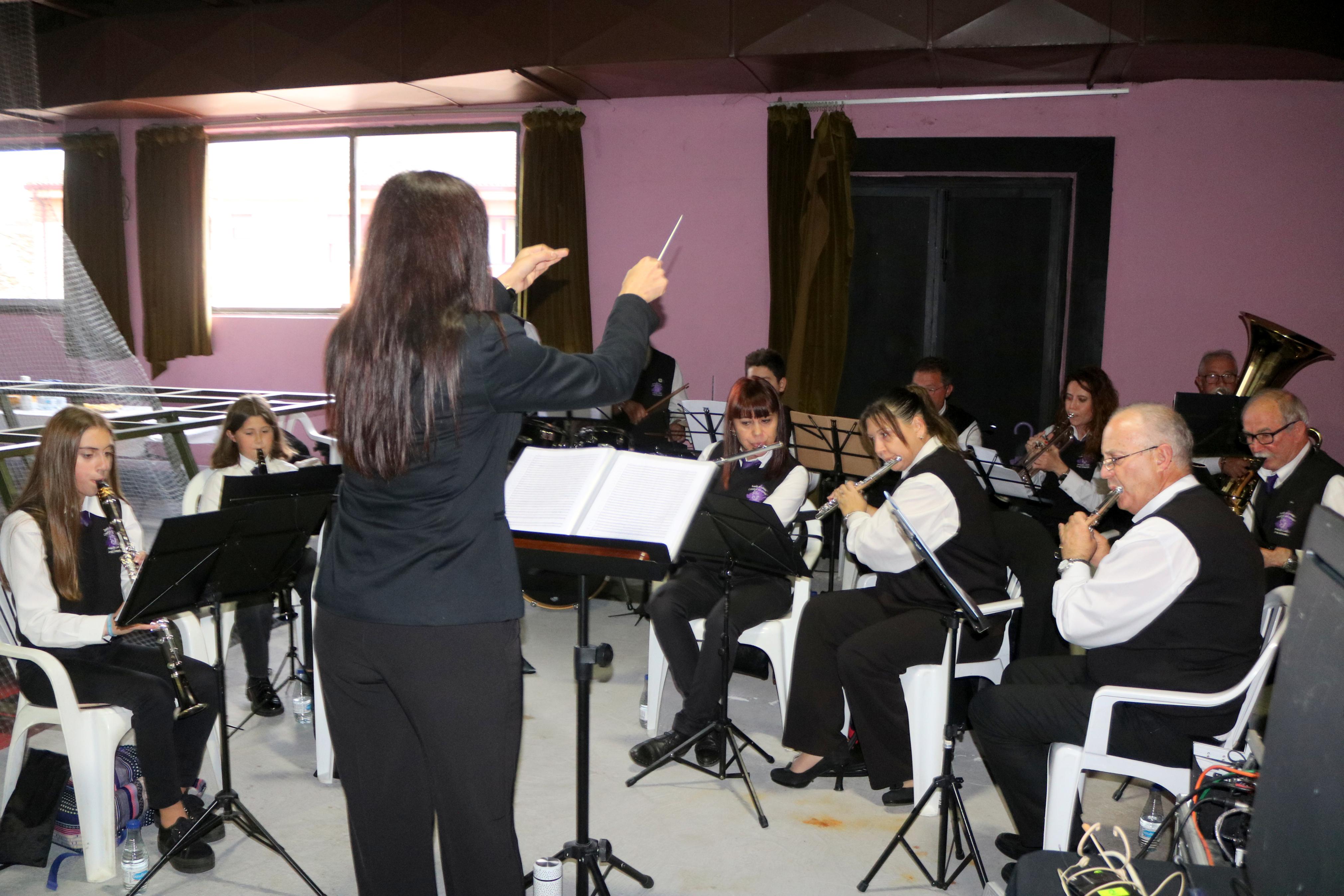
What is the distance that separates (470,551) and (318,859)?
159 centimetres

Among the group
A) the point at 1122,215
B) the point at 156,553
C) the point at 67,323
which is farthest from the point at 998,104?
the point at 67,323

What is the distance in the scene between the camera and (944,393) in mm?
5148

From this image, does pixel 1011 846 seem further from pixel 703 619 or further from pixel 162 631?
pixel 162 631

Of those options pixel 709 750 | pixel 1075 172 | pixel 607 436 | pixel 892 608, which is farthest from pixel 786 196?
pixel 709 750

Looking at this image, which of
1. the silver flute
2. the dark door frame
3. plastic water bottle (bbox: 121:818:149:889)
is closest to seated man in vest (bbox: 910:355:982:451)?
the dark door frame

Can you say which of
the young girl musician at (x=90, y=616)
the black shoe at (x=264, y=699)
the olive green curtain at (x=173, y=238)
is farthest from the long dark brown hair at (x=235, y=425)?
the olive green curtain at (x=173, y=238)

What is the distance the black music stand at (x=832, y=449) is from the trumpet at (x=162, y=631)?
2470mm

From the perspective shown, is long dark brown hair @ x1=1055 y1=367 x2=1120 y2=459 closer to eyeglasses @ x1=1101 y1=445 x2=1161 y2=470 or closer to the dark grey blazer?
eyeglasses @ x1=1101 y1=445 x2=1161 y2=470

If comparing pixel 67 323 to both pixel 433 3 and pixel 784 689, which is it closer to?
pixel 433 3

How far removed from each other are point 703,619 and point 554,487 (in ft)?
5.45

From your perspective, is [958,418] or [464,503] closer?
[464,503]

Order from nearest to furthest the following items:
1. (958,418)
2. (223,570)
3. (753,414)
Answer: (223,570) < (753,414) < (958,418)

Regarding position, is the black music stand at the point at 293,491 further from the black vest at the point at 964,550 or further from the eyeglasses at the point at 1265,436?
the eyeglasses at the point at 1265,436

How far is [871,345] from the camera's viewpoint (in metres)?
6.31
